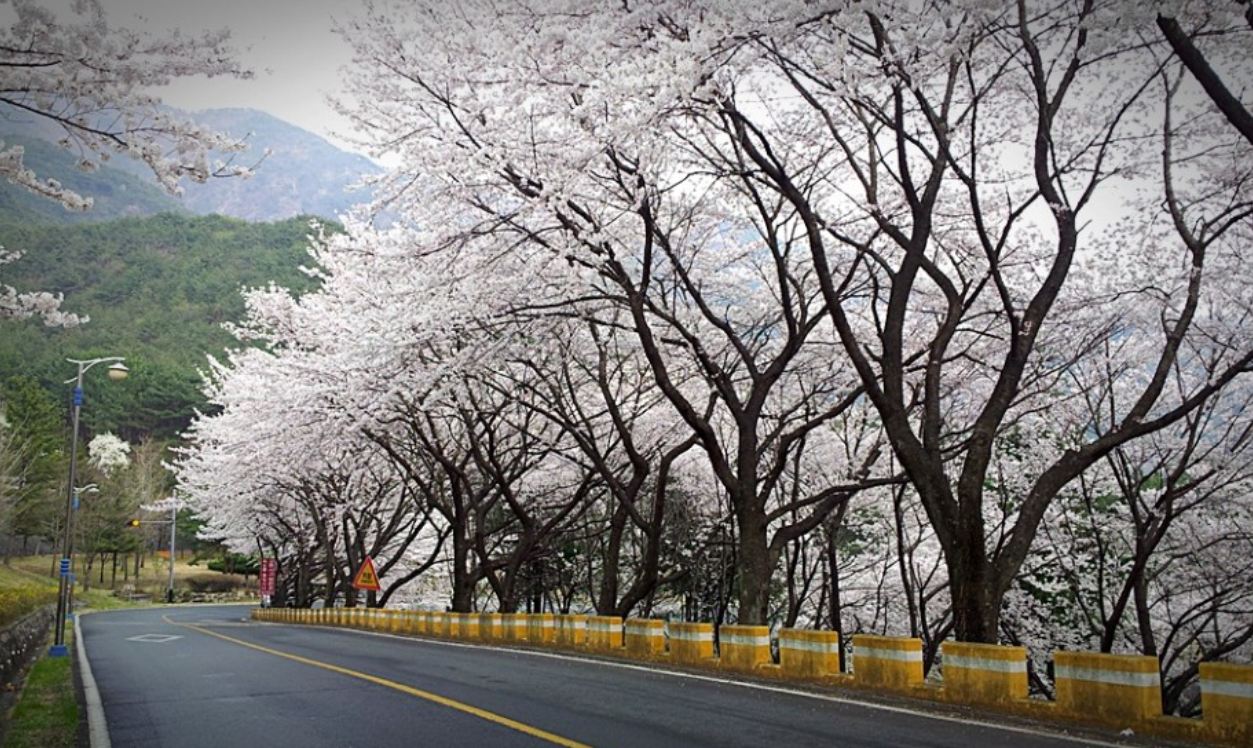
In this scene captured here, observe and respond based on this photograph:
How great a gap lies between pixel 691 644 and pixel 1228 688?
879 centimetres

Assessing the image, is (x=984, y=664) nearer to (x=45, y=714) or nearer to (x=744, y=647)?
(x=744, y=647)

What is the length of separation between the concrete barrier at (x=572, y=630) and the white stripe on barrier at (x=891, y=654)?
8744 mm

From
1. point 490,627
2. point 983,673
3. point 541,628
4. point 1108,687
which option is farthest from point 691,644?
point 490,627

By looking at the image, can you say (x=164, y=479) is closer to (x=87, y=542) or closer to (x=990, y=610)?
(x=87, y=542)

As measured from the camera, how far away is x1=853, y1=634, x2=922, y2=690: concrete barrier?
34.2ft

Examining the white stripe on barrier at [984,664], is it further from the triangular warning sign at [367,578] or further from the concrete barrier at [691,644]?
the triangular warning sign at [367,578]

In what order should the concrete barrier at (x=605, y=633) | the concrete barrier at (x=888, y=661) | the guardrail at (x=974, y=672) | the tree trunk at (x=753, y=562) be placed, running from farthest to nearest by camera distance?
the concrete barrier at (x=605, y=633)
the tree trunk at (x=753, y=562)
the concrete barrier at (x=888, y=661)
the guardrail at (x=974, y=672)

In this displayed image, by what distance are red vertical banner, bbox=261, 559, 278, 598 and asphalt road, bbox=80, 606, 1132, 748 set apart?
134 ft

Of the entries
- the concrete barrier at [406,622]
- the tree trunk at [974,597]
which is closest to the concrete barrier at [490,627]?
the concrete barrier at [406,622]

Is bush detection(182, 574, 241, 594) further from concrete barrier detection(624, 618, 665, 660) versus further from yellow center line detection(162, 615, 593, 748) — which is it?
concrete barrier detection(624, 618, 665, 660)

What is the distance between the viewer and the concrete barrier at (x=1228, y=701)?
698 cm

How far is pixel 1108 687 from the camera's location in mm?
8094

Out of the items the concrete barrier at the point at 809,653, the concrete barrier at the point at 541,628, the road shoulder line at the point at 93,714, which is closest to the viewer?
the road shoulder line at the point at 93,714

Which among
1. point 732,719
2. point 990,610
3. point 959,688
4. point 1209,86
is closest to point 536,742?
point 732,719
